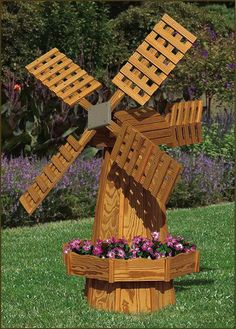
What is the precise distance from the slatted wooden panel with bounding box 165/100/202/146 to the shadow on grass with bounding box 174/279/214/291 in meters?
1.67

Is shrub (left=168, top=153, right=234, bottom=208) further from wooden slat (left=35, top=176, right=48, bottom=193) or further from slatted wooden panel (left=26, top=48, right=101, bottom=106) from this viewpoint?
wooden slat (left=35, top=176, right=48, bottom=193)

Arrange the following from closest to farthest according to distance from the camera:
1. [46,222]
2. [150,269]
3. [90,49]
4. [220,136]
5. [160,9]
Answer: [150,269], [46,222], [220,136], [90,49], [160,9]

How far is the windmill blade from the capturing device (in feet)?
24.4

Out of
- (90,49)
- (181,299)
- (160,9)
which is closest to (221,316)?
(181,299)

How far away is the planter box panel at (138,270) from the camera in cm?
700

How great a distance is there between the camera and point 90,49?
19719mm

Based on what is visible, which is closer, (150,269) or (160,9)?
(150,269)

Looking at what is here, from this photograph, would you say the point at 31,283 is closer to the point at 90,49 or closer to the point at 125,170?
the point at 125,170

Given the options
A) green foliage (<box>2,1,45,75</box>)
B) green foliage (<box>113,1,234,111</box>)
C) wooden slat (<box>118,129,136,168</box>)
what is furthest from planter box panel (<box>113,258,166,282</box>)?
green foliage (<box>2,1,45,75</box>)

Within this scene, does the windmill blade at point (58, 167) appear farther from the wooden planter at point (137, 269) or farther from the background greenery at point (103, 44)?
the background greenery at point (103, 44)

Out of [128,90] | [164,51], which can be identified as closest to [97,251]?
[128,90]

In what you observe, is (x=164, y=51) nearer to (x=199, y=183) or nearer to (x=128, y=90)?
(x=128, y=90)

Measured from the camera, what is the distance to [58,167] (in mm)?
7484

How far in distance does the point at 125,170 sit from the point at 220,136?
9.83 metres
